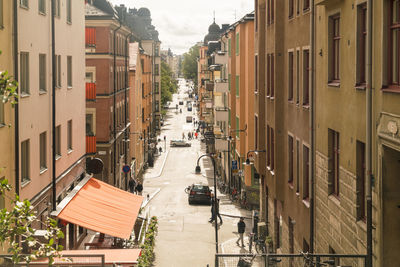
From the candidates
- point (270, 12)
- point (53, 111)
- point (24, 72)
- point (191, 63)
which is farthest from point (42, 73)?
point (191, 63)

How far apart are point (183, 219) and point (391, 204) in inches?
1191

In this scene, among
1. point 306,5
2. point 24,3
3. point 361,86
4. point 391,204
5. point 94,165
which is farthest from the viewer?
point 94,165

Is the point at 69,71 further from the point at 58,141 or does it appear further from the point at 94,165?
the point at 94,165

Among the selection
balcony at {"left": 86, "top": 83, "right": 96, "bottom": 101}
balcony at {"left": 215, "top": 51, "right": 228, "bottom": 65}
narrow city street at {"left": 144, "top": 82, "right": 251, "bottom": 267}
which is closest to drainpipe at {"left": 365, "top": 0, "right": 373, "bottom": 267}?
narrow city street at {"left": 144, "top": 82, "right": 251, "bottom": 267}

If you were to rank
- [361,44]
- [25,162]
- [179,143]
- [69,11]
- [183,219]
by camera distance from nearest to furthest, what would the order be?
[361,44] < [25,162] < [69,11] < [183,219] < [179,143]

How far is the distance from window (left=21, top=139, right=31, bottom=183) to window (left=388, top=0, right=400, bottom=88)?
1160cm

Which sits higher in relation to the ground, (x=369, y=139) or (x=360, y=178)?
(x=369, y=139)

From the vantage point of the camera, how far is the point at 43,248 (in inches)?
338

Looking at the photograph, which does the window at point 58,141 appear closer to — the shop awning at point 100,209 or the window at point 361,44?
the shop awning at point 100,209

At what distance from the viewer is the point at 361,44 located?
13.5 metres

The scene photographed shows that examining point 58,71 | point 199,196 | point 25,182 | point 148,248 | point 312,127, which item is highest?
point 58,71

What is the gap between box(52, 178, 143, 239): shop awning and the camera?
66.2 feet

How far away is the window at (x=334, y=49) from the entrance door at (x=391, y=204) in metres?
4.83

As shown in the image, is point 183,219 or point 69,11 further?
point 183,219
